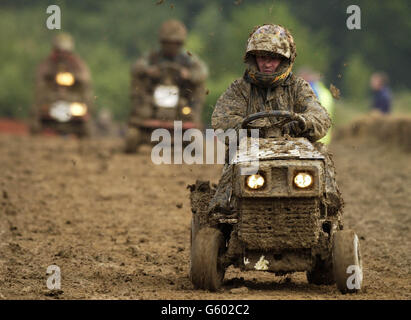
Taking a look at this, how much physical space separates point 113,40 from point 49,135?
40520 mm

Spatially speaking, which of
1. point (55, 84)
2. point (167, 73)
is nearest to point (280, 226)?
point (167, 73)

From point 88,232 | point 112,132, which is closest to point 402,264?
point 88,232

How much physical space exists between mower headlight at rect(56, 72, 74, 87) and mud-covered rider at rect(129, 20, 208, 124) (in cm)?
497

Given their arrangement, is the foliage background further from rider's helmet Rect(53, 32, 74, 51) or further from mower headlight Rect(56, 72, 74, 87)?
mower headlight Rect(56, 72, 74, 87)

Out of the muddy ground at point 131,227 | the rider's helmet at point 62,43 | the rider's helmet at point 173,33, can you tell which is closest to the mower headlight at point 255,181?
the muddy ground at point 131,227

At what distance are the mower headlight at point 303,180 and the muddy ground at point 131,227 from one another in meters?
0.80

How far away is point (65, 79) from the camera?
962 inches

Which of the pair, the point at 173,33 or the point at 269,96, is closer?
the point at 269,96

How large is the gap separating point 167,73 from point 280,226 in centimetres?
1246

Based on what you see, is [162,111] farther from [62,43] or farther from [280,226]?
[280,226]

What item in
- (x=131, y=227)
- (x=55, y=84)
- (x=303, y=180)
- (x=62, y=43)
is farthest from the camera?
(x=62, y=43)

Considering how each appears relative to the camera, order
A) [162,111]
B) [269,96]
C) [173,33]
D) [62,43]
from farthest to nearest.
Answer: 1. [62,43]
2. [173,33]
3. [162,111]
4. [269,96]

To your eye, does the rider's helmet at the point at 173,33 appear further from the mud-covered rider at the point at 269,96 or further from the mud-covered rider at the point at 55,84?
the mud-covered rider at the point at 269,96

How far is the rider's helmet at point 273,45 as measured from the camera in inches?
306
